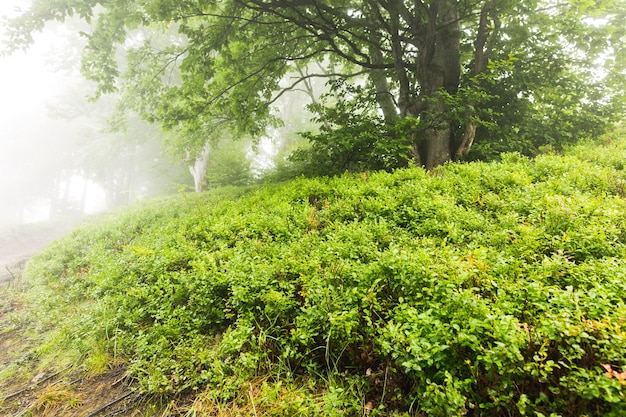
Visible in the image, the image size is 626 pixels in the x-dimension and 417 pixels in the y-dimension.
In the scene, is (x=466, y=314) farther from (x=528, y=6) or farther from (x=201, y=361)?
(x=528, y=6)

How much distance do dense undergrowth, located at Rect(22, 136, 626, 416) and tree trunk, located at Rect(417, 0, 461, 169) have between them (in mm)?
2356

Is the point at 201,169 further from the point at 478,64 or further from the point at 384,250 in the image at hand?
the point at 384,250

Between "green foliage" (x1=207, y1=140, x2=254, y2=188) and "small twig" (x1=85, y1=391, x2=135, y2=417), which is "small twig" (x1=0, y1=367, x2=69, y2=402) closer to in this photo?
"small twig" (x1=85, y1=391, x2=135, y2=417)

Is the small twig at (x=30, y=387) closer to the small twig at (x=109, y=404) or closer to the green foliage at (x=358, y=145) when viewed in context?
the small twig at (x=109, y=404)

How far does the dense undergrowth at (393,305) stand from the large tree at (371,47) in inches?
127

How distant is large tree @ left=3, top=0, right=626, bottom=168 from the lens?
7.64m

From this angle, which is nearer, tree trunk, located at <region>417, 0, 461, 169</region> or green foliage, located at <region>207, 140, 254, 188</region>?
tree trunk, located at <region>417, 0, 461, 169</region>

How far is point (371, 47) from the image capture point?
978 centimetres

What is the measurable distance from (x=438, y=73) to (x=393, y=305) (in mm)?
7964

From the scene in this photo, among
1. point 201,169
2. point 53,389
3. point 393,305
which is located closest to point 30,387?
point 53,389

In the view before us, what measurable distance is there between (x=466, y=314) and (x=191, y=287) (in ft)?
11.1

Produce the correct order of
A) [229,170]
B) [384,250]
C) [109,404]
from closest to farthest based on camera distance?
[109,404] → [384,250] → [229,170]

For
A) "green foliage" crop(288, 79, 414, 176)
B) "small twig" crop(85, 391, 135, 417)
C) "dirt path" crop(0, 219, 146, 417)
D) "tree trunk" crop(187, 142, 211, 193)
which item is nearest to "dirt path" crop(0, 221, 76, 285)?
"tree trunk" crop(187, 142, 211, 193)

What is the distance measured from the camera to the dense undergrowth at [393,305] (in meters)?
2.19
